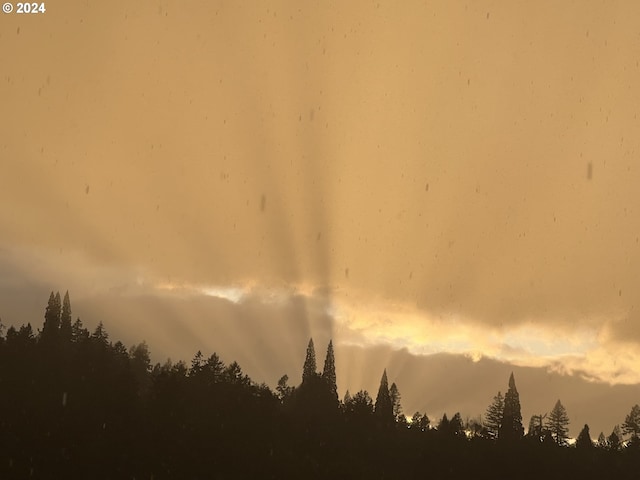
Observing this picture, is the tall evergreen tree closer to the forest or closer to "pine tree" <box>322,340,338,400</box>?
the forest

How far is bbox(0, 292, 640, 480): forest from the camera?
86.6 m

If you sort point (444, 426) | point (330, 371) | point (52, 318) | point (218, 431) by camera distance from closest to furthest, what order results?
point (218, 431) → point (444, 426) → point (52, 318) → point (330, 371)

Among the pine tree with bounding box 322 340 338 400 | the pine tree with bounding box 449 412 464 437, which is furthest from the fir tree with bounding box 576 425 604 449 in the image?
the pine tree with bounding box 322 340 338 400

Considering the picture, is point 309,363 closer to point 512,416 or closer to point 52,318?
point 512,416

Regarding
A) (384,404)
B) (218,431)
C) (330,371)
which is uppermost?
Answer: (330,371)

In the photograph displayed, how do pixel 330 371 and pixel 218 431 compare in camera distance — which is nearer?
pixel 218 431

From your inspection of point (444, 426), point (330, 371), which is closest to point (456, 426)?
point (444, 426)

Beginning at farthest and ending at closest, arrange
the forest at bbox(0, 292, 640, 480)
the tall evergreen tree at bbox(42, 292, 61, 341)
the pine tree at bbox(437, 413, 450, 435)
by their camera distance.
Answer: the tall evergreen tree at bbox(42, 292, 61, 341), the pine tree at bbox(437, 413, 450, 435), the forest at bbox(0, 292, 640, 480)

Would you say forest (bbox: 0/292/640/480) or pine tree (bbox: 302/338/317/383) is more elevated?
pine tree (bbox: 302/338/317/383)

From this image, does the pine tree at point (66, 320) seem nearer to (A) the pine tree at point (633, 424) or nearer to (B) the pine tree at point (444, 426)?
(B) the pine tree at point (444, 426)

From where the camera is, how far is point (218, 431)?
100688 mm

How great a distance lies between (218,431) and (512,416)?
75.1 m

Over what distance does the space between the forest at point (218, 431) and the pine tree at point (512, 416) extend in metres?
0.36

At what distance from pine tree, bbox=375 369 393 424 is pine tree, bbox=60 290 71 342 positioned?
64330mm
